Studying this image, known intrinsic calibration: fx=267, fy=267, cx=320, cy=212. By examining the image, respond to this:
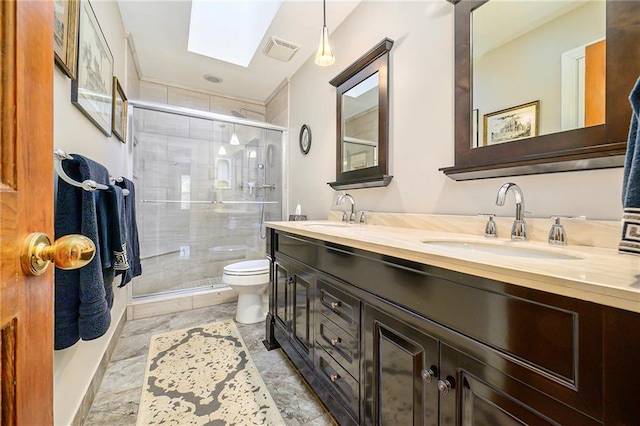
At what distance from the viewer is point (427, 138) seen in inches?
56.2

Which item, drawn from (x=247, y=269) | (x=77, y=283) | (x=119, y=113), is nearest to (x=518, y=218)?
(x=77, y=283)

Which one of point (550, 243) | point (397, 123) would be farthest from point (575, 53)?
point (397, 123)

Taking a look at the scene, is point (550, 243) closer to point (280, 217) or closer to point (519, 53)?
point (519, 53)

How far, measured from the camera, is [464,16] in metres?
1.23

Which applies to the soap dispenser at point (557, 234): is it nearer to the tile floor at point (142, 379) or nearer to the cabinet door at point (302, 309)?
the cabinet door at point (302, 309)

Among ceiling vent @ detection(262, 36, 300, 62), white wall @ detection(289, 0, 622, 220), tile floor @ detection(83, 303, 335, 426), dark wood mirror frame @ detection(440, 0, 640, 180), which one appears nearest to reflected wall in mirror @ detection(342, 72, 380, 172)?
white wall @ detection(289, 0, 622, 220)

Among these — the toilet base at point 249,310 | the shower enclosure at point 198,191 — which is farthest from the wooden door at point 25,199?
the shower enclosure at point 198,191

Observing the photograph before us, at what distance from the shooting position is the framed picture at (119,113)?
1.80 m

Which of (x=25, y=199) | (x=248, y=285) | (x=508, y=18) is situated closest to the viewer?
(x=25, y=199)

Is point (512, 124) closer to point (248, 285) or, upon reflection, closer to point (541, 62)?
point (541, 62)

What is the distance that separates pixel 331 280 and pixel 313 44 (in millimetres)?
2144

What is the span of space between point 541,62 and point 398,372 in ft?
4.00

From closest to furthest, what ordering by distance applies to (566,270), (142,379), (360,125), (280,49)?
(566,270) < (142,379) < (360,125) < (280,49)

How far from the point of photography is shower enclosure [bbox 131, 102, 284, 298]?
265 cm
